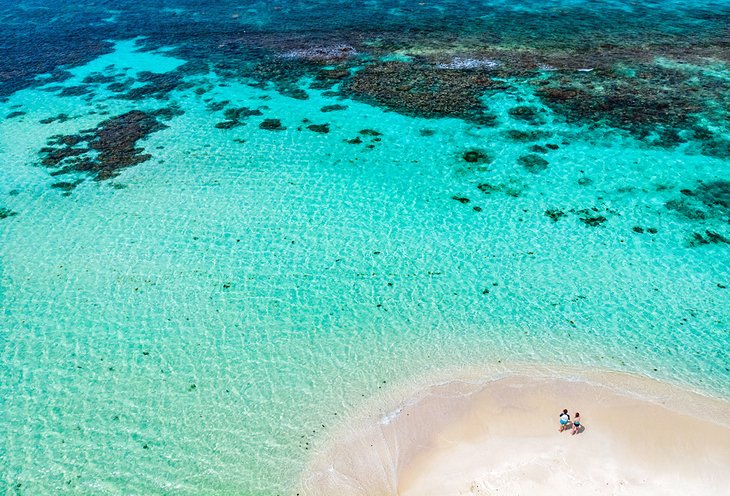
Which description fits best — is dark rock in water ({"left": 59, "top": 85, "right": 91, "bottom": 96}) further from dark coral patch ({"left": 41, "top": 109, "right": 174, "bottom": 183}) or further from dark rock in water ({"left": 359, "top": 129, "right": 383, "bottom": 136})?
dark rock in water ({"left": 359, "top": 129, "right": 383, "bottom": 136})

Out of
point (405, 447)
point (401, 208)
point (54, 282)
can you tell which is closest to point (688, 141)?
point (401, 208)

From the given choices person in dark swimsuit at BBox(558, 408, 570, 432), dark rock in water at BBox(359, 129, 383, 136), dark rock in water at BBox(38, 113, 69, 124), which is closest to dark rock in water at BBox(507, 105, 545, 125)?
dark rock in water at BBox(359, 129, 383, 136)

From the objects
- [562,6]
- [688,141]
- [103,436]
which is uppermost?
[562,6]

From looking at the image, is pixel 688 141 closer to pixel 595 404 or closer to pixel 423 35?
pixel 595 404

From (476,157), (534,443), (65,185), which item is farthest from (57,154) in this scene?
(534,443)

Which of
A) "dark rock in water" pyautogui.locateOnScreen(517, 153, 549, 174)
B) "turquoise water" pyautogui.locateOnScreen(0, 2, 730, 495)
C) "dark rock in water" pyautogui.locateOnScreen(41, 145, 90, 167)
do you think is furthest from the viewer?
"dark rock in water" pyautogui.locateOnScreen(41, 145, 90, 167)

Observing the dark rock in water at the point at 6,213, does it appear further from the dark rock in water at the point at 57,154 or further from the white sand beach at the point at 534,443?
the white sand beach at the point at 534,443

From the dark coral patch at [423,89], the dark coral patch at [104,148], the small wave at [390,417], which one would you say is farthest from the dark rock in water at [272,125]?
the small wave at [390,417]
